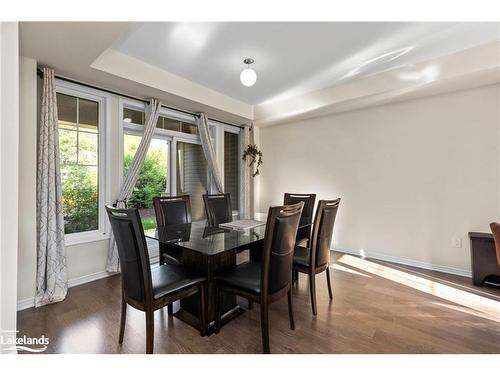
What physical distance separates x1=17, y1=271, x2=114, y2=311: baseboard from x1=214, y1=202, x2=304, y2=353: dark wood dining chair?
6.21 feet

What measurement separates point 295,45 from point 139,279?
2665mm

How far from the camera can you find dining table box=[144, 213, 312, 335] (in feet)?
6.07

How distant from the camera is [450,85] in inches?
113

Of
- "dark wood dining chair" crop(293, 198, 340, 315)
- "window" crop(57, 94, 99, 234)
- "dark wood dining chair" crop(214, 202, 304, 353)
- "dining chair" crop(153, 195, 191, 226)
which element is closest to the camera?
"dark wood dining chair" crop(214, 202, 304, 353)

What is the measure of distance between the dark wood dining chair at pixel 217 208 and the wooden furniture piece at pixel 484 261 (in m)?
2.88

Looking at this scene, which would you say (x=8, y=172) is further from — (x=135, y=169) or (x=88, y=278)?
(x=88, y=278)

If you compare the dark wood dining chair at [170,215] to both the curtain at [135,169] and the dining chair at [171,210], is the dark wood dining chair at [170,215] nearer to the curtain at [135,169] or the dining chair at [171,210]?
the dining chair at [171,210]

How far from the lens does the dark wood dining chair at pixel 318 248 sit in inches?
82.6

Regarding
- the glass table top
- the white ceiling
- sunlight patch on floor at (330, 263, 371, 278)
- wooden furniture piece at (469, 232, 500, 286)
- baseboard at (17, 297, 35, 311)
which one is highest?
the white ceiling

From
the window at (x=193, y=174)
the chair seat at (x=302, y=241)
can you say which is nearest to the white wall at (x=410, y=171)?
the chair seat at (x=302, y=241)

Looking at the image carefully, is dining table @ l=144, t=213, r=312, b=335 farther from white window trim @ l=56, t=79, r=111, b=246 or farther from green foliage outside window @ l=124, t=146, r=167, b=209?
green foliage outside window @ l=124, t=146, r=167, b=209

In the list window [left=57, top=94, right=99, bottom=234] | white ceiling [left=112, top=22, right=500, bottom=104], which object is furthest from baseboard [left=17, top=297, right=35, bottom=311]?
white ceiling [left=112, top=22, right=500, bottom=104]

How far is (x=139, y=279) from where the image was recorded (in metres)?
1.53
